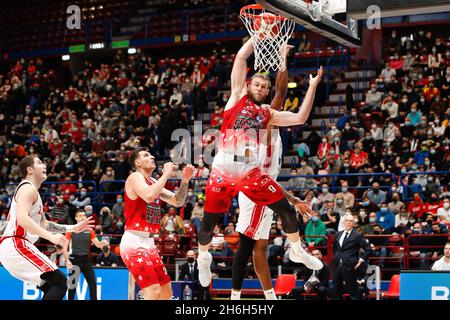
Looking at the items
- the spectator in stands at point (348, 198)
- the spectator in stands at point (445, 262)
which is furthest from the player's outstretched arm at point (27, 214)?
the spectator in stands at point (348, 198)

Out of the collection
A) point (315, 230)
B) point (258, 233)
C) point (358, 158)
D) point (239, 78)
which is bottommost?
point (315, 230)

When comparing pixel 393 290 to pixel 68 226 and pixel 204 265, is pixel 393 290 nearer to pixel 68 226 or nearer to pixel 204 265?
pixel 204 265

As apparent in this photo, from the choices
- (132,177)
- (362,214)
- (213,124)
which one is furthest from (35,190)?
(213,124)

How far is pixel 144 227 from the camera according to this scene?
8.68 metres

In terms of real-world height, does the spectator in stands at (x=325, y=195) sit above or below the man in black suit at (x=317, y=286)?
above

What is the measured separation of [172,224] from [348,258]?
5.44m

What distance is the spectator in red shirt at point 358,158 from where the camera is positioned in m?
19.5

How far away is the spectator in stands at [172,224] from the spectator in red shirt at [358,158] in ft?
15.2

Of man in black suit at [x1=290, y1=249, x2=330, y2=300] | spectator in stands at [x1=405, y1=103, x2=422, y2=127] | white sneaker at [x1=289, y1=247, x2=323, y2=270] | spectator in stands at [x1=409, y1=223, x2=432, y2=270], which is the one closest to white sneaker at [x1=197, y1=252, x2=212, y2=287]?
white sneaker at [x1=289, y1=247, x2=323, y2=270]

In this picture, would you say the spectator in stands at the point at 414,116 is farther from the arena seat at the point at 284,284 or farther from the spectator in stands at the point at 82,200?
the spectator in stands at the point at 82,200

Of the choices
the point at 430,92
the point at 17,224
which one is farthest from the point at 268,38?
the point at 430,92

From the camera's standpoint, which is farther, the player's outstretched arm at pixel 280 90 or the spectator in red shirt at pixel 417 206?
the spectator in red shirt at pixel 417 206

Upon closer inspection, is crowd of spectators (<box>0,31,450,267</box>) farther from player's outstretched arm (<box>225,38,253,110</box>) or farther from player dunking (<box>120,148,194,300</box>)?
player dunking (<box>120,148,194,300</box>)

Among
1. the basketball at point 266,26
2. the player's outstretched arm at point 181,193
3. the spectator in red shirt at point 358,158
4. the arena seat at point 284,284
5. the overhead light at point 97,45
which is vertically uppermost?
the overhead light at point 97,45
